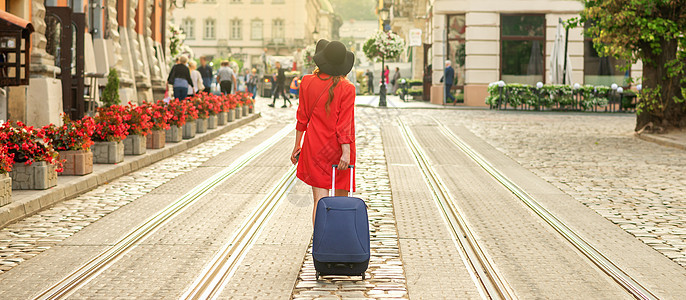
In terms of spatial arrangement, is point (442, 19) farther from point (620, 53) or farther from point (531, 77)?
point (620, 53)

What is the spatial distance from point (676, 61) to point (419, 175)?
966cm

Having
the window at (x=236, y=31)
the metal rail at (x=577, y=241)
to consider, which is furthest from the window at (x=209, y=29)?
the metal rail at (x=577, y=241)

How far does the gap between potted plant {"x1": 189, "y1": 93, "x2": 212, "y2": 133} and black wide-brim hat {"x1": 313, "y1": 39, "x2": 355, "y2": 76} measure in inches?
527

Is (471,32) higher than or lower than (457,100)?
higher

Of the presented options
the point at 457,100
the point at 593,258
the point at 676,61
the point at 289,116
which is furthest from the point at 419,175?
the point at 457,100

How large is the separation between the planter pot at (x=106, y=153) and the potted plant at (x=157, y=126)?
2.48 meters

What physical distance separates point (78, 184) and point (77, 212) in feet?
4.79

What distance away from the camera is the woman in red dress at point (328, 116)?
6570 millimetres

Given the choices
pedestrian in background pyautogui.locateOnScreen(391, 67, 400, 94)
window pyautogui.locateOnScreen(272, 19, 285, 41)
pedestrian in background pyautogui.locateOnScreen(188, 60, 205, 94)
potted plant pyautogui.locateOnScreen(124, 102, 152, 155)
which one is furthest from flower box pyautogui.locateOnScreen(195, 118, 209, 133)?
window pyautogui.locateOnScreen(272, 19, 285, 41)

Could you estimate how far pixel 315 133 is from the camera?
6.69 meters

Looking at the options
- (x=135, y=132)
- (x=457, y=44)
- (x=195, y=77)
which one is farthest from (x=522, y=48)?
(x=135, y=132)

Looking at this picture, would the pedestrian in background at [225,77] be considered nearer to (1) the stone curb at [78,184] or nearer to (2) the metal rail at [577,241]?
(1) the stone curb at [78,184]

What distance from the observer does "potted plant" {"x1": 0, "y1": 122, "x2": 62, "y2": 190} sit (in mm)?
9773

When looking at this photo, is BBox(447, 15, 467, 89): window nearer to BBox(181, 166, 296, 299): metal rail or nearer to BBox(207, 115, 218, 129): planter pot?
BBox(207, 115, 218, 129): planter pot
